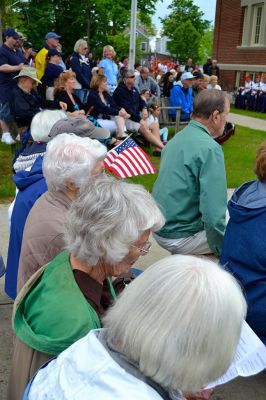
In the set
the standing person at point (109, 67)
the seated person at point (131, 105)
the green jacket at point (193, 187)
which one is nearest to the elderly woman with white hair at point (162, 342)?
the green jacket at point (193, 187)

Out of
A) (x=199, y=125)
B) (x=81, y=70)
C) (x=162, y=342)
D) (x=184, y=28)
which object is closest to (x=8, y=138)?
(x=81, y=70)

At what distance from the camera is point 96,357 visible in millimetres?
1225

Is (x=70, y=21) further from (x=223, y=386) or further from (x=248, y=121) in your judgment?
(x=223, y=386)

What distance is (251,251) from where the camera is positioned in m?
2.58

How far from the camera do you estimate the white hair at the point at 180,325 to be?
1.15 meters

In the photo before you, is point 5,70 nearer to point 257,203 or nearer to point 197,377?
point 257,203

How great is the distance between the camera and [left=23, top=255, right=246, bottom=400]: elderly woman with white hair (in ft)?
3.77

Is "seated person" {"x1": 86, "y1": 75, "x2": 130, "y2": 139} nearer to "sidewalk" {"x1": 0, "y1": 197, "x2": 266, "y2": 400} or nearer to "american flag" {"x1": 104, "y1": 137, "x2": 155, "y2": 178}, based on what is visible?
"american flag" {"x1": 104, "y1": 137, "x2": 155, "y2": 178}

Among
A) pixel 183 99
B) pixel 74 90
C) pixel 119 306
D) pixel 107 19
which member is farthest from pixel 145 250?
pixel 107 19

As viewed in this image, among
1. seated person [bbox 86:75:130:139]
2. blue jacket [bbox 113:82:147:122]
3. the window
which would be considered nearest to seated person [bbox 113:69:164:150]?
blue jacket [bbox 113:82:147:122]

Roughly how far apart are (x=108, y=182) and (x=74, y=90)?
6.49 m

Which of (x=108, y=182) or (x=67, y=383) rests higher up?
(x=108, y=182)

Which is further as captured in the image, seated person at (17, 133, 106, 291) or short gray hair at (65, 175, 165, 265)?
seated person at (17, 133, 106, 291)

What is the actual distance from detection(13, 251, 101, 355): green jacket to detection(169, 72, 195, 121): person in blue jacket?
919 centimetres
